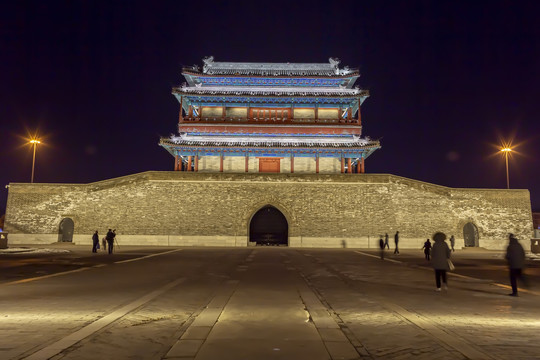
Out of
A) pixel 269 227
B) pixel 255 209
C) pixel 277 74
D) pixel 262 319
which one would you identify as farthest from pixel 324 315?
pixel 277 74

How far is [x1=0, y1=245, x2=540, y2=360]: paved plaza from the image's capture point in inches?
170

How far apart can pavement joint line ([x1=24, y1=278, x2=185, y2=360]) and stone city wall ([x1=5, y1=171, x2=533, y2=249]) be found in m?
20.9

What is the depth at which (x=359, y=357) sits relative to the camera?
13.4 ft

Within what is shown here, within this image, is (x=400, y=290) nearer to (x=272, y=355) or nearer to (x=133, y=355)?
(x=272, y=355)

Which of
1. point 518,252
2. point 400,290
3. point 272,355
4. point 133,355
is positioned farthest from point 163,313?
point 518,252

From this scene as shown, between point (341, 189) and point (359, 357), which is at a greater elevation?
point (341, 189)

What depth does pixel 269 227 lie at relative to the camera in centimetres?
3316

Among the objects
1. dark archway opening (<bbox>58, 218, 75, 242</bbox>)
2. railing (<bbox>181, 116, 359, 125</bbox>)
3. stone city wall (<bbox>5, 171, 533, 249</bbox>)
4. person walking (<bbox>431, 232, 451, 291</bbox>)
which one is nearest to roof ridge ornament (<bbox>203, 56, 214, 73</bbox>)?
railing (<bbox>181, 116, 359, 125</bbox>)

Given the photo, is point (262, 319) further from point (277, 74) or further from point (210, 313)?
point (277, 74)

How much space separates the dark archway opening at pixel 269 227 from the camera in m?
33.0

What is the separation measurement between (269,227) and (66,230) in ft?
50.7

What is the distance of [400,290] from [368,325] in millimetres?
3891

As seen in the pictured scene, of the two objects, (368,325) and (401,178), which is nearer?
(368,325)

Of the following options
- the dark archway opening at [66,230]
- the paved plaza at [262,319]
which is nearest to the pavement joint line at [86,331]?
the paved plaza at [262,319]
